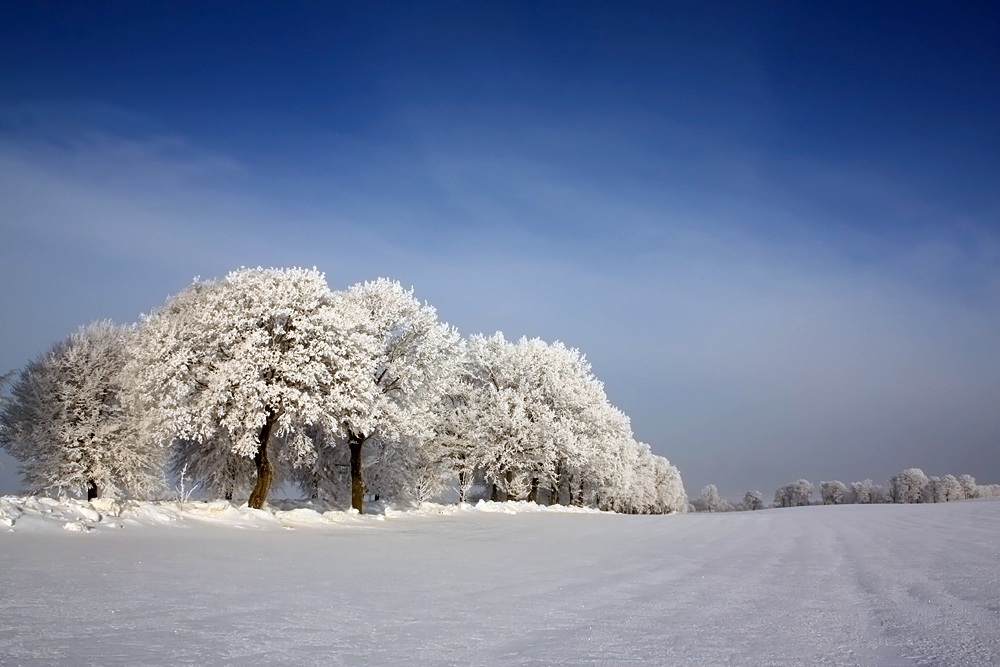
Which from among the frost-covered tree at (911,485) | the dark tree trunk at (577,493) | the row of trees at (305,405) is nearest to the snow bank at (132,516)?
the row of trees at (305,405)

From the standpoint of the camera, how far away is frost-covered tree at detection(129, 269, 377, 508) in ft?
75.6

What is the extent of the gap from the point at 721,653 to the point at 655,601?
6.89ft

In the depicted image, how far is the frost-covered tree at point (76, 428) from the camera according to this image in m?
35.8

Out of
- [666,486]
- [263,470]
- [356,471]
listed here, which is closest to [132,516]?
[263,470]

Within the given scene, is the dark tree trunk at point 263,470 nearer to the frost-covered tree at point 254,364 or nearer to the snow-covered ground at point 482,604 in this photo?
the frost-covered tree at point 254,364

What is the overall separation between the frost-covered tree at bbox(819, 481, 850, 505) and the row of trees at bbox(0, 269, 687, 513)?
146334 millimetres

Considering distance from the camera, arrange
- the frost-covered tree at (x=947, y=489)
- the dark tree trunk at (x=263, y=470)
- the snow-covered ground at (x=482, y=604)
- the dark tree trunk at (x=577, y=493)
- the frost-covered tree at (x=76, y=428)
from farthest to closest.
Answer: the frost-covered tree at (x=947, y=489) < the dark tree trunk at (x=577, y=493) < the frost-covered tree at (x=76, y=428) < the dark tree trunk at (x=263, y=470) < the snow-covered ground at (x=482, y=604)

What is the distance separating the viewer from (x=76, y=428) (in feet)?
119

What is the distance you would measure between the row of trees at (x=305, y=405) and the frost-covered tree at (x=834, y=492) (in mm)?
146334

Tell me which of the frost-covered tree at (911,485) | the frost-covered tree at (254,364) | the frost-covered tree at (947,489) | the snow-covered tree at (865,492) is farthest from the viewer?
the snow-covered tree at (865,492)

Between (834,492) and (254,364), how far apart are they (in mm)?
194230

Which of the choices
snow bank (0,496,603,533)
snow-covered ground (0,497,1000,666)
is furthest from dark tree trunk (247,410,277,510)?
snow-covered ground (0,497,1000,666)

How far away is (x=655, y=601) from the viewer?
20.5 ft

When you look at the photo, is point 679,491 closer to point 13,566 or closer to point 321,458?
point 321,458
